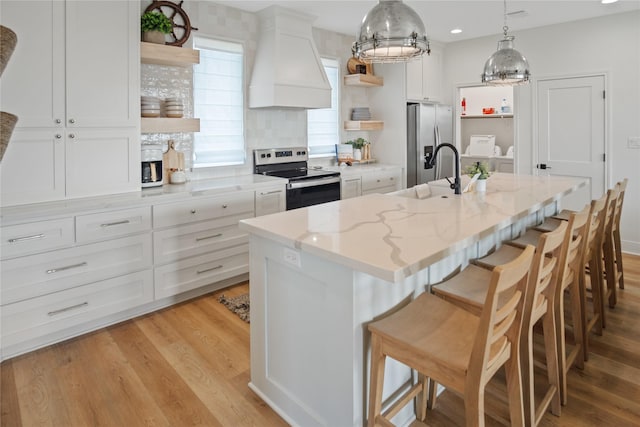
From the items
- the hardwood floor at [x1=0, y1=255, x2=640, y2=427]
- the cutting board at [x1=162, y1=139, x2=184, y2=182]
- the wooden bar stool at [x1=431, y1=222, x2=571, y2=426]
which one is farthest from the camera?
the cutting board at [x1=162, y1=139, x2=184, y2=182]

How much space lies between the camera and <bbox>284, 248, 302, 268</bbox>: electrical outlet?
1.80 meters

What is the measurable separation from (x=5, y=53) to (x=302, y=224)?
1.29 m

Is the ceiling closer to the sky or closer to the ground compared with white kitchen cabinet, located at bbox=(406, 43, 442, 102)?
closer to the sky

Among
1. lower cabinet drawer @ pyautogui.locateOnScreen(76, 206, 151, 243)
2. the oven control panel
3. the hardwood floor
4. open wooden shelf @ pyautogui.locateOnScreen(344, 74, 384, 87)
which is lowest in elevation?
the hardwood floor

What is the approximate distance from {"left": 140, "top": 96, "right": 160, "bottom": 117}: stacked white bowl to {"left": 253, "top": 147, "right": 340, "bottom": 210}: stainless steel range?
1185 mm

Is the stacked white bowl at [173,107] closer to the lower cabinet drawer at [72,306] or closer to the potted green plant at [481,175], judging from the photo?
the lower cabinet drawer at [72,306]

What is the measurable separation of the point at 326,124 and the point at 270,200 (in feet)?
5.96

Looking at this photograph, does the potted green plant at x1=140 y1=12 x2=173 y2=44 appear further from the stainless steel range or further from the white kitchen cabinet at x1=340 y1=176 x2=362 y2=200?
the white kitchen cabinet at x1=340 y1=176 x2=362 y2=200

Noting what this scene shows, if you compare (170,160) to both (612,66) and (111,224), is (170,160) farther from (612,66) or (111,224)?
(612,66)

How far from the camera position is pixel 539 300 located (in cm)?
189

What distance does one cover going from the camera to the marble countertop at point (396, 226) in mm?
1545

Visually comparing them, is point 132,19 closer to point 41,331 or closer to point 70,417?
point 41,331

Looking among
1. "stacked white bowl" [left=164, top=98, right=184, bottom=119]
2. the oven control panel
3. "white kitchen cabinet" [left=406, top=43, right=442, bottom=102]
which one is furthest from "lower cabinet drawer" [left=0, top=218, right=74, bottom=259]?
"white kitchen cabinet" [left=406, top=43, right=442, bottom=102]

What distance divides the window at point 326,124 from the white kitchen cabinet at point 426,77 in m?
0.94
